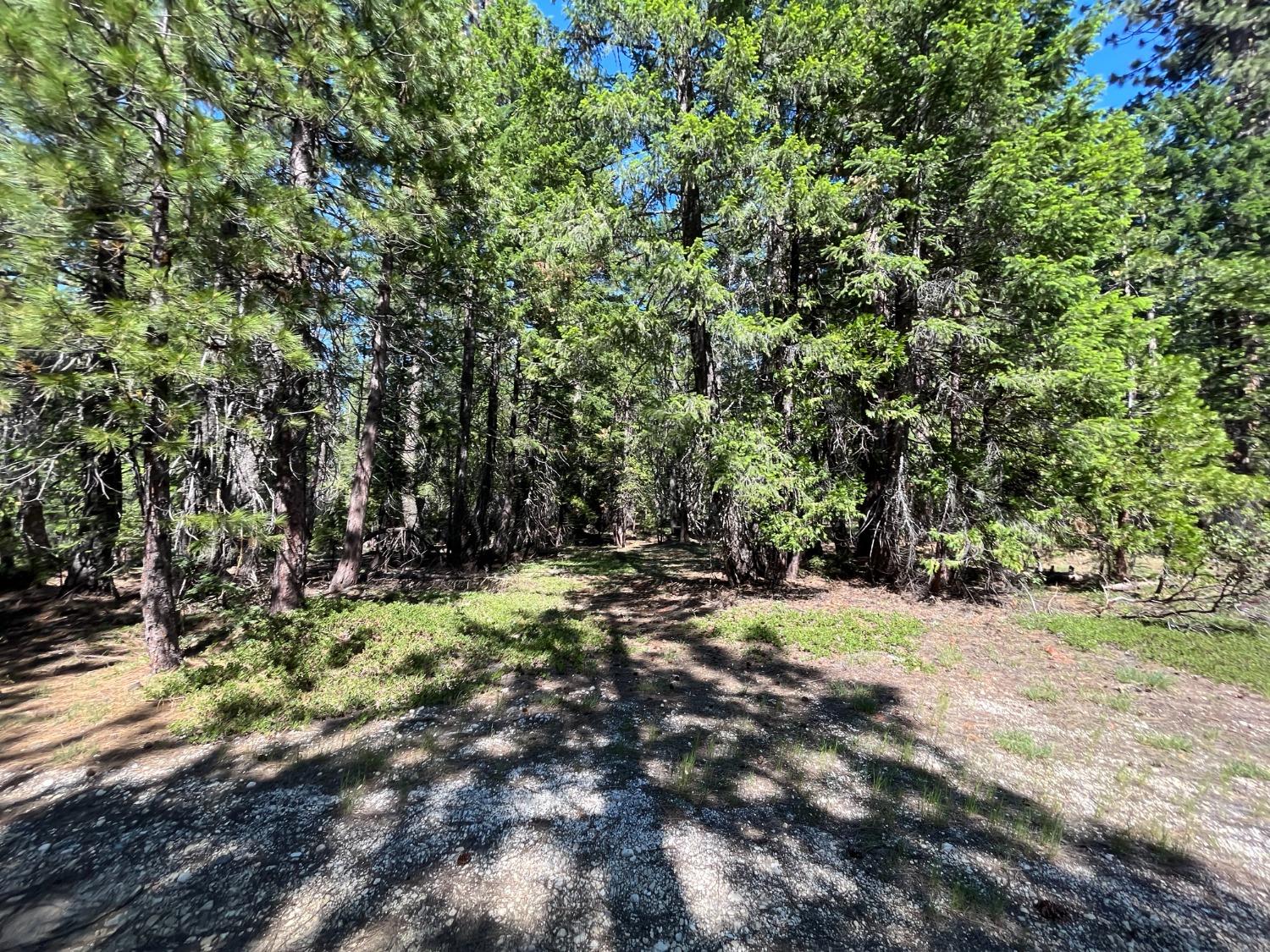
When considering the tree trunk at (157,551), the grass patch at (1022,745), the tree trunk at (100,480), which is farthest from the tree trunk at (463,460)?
the grass patch at (1022,745)

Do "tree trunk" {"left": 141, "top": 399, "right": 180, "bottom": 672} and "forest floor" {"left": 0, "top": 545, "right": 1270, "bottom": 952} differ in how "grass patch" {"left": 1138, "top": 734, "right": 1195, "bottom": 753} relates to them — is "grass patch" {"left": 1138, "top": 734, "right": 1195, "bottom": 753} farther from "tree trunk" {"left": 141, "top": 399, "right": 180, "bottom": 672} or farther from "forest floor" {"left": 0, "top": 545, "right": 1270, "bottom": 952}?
"tree trunk" {"left": 141, "top": 399, "right": 180, "bottom": 672}

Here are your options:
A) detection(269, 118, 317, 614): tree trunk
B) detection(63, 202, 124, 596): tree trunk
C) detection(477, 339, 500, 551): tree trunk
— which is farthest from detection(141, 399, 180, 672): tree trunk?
detection(477, 339, 500, 551): tree trunk

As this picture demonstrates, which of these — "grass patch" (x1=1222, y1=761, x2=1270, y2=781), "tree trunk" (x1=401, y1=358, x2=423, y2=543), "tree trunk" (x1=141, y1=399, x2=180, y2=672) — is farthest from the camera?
"tree trunk" (x1=401, y1=358, x2=423, y2=543)

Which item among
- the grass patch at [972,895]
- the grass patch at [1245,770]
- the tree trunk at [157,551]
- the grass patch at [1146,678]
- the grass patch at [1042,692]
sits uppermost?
the tree trunk at [157,551]

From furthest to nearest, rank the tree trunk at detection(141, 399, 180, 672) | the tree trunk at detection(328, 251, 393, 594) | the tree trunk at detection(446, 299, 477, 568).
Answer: the tree trunk at detection(446, 299, 477, 568) → the tree trunk at detection(328, 251, 393, 594) → the tree trunk at detection(141, 399, 180, 672)

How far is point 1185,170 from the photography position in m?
13.6

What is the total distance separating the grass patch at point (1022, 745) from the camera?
455 centimetres

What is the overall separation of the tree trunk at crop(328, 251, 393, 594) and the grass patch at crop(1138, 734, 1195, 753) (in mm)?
11715

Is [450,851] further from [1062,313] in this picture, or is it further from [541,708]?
[1062,313]

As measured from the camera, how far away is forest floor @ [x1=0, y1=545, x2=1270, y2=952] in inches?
104

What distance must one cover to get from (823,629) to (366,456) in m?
9.07

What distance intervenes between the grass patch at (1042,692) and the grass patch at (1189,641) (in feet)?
6.80

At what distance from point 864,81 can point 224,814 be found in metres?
12.8

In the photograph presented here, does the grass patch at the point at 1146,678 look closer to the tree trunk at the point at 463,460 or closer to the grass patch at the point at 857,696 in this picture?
the grass patch at the point at 857,696
